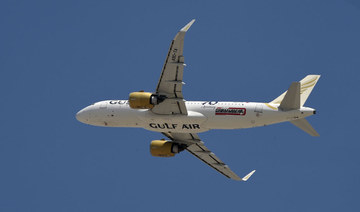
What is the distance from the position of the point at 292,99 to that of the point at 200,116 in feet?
27.2

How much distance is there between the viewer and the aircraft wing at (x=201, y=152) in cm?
7275

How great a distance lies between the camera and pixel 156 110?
66000 millimetres

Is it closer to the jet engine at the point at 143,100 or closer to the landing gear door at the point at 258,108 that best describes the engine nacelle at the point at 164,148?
the jet engine at the point at 143,100

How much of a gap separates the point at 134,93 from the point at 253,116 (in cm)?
1010

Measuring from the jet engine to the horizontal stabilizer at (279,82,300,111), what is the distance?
9945mm

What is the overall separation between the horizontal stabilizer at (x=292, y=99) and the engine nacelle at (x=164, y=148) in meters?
13.4

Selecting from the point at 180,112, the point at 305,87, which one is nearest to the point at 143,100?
the point at 180,112

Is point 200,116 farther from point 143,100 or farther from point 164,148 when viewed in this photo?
point 164,148

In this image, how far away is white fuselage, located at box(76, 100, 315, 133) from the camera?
6372cm

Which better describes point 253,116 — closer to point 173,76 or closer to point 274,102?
point 274,102

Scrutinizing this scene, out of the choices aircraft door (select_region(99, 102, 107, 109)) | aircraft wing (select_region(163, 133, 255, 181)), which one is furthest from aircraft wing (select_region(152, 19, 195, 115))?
aircraft wing (select_region(163, 133, 255, 181))

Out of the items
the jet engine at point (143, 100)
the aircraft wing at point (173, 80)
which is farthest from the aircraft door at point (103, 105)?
the jet engine at point (143, 100)

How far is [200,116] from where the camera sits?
65.8 metres

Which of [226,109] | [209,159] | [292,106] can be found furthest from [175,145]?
[292,106]
